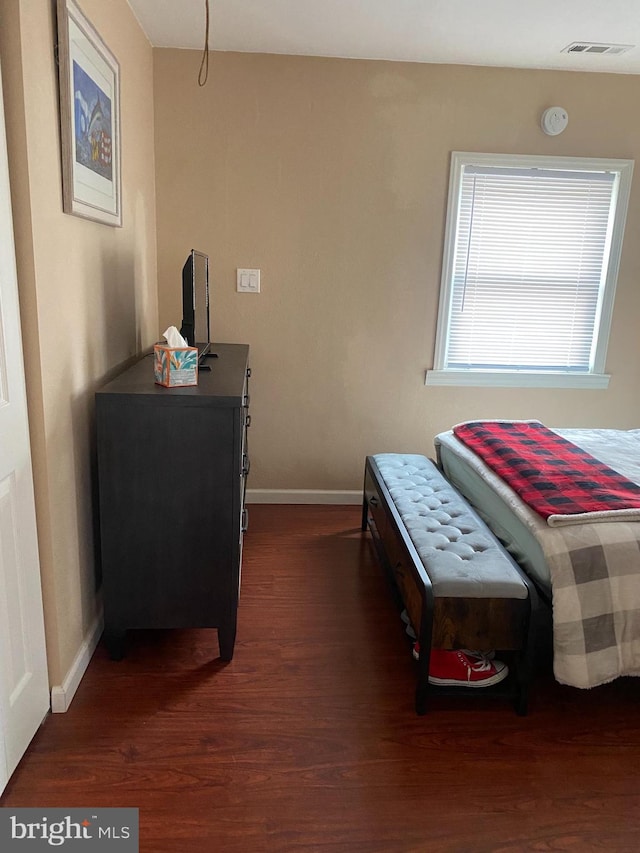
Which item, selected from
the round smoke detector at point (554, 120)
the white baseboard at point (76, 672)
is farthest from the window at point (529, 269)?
the white baseboard at point (76, 672)

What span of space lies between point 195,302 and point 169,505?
800 mm

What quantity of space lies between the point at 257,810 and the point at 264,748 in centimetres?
21

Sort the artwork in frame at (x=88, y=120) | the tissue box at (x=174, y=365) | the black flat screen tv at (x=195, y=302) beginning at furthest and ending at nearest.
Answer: the black flat screen tv at (x=195, y=302) → the tissue box at (x=174, y=365) → the artwork in frame at (x=88, y=120)

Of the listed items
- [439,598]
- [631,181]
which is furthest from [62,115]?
[631,181]

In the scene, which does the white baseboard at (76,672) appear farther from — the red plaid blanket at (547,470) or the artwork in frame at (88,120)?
the red plaid blanket at (547,470)

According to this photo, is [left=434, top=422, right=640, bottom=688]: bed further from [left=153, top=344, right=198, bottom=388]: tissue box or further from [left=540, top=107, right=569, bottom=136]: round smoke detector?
[left=540, top=107, right=569, bottom=136]: round smoke detector

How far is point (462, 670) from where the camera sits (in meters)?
2.00

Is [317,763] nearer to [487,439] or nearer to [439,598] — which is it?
[439,598]

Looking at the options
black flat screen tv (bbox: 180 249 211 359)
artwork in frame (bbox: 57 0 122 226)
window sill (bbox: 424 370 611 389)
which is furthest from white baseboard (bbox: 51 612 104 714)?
window sill (bbox: 424 370 611 389)

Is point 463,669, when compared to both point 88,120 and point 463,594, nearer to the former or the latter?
point 463,594

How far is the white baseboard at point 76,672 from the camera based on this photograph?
1.90 metres

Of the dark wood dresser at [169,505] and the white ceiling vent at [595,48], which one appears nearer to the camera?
the dark wood dresser at [169,505]

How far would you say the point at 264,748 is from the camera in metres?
1.81

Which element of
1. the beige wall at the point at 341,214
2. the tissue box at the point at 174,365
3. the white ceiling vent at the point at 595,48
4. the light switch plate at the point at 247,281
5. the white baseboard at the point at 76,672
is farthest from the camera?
the light switch plate at the point at 247,281
